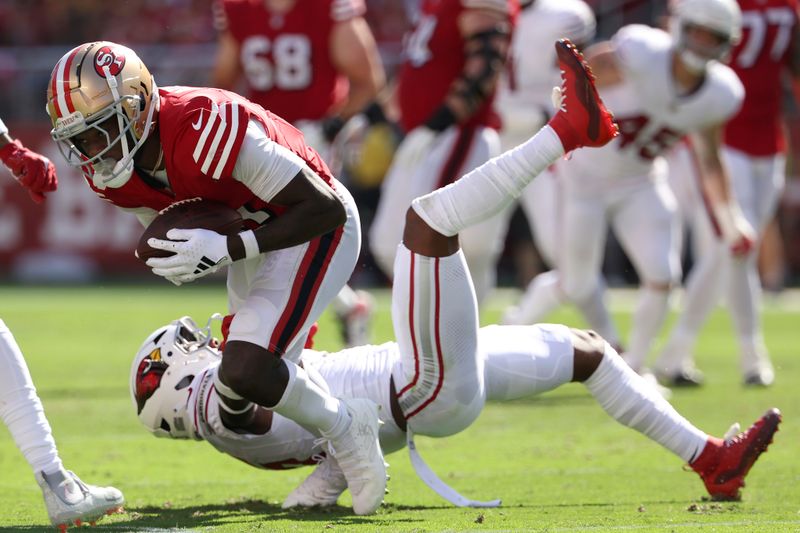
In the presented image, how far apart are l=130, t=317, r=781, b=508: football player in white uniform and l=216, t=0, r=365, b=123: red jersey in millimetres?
3498

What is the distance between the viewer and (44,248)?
47.3 ft

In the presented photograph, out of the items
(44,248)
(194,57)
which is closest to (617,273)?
(194,57)

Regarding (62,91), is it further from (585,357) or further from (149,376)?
(585,357)

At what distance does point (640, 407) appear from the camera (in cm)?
384

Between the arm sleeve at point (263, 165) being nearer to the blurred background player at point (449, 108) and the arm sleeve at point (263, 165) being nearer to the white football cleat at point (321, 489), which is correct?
the white football cleat at point (321, 489)

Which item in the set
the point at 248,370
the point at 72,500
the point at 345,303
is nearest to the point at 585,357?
the point at 248,370

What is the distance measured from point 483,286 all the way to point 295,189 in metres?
3.28

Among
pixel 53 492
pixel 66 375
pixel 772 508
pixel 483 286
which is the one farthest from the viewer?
pixel 66 375

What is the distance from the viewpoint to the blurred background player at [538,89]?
7109 mm

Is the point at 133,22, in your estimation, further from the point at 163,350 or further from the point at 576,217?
the point at 163,350

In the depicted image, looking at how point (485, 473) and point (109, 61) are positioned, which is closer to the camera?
point (109, 61)

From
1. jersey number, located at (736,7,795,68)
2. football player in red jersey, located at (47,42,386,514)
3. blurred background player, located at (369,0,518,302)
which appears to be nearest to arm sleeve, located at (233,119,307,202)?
football player in red jersey, located at (47,42,386,514)

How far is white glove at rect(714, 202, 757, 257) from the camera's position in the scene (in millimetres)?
6332

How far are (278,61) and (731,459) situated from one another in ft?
13.4
